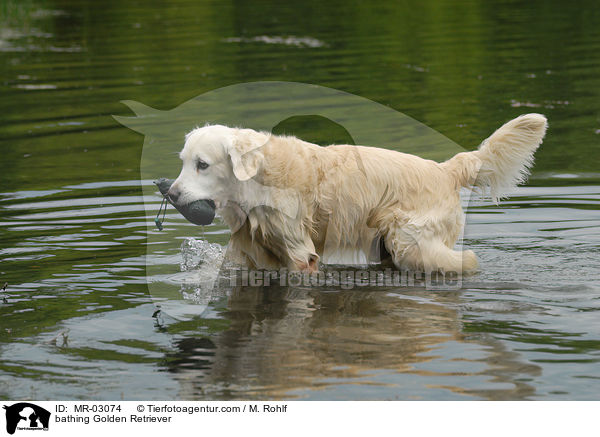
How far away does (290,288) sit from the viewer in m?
7.88

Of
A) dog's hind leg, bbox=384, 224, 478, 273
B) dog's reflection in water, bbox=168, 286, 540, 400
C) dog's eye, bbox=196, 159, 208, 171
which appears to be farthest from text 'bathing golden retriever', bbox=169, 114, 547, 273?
dog's reflection in water, bbox=168, 286, 540, 400

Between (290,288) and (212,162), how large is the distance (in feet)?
4.63

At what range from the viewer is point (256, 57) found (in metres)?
21.1

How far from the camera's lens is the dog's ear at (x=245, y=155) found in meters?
7.29

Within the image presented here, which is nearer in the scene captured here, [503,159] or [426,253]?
[426,253]

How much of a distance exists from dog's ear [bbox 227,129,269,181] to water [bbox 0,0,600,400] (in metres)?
1.14

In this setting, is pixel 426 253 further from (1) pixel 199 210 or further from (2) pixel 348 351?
(1) pixel 199 210

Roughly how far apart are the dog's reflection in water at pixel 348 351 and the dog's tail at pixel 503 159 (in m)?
1.27

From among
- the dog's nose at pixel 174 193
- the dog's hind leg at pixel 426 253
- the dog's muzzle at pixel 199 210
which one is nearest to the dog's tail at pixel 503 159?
the dog's hind leg at pixel 426 253

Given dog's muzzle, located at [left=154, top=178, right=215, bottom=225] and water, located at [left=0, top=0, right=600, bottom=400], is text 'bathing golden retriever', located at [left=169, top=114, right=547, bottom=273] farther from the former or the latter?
water, located at [left=0, top=0, right=600, bottom=400]

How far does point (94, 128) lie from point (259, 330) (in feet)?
32.2
